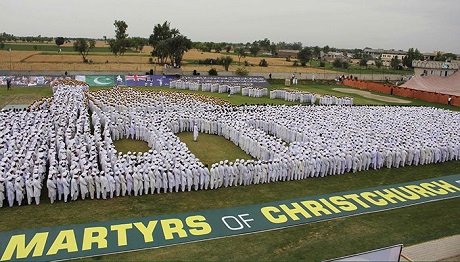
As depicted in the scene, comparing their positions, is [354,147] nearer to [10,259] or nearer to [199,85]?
[10,259]

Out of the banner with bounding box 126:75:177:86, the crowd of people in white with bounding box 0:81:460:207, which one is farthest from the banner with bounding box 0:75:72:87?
Result: the crowd of people in white with bounding box 0:81:460:207

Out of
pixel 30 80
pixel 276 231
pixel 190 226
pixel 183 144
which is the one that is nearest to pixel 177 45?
pixel 30 80

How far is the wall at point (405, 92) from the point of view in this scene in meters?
35.7

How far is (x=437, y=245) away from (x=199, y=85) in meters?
29.7

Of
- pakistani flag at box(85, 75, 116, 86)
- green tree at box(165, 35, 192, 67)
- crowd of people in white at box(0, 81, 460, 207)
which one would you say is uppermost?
green tree at box(165, 35, 192, 67)

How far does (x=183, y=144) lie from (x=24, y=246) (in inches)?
279

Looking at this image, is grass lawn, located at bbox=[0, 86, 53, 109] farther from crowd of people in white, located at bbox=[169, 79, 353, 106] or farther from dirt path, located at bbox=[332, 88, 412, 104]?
dirt path, located at bbox=[332, 88, 412, 104]

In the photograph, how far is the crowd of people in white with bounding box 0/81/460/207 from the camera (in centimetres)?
1205

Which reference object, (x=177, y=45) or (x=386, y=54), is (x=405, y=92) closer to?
(x=177, y=45)

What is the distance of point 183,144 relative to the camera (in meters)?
15.0

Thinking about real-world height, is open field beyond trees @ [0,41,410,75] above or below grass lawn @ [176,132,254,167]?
above

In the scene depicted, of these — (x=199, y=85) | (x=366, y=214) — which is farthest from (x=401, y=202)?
(x=199, y=85)

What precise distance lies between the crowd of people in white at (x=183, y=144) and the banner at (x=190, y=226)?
181cm

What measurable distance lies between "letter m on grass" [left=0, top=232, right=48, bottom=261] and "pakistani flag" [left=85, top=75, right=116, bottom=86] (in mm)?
28958
